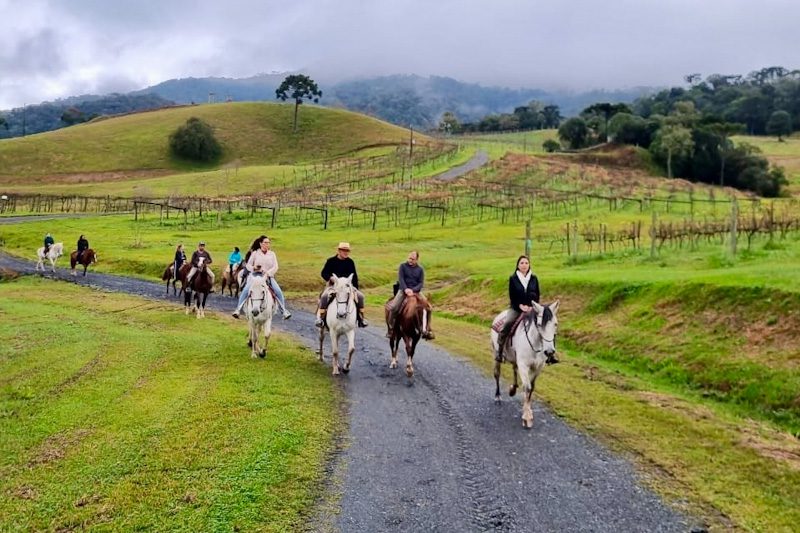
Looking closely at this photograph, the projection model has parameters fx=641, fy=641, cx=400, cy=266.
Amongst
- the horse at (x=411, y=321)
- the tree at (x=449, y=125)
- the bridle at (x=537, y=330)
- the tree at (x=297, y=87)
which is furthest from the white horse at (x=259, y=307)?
the tree at (x=449, y=125)

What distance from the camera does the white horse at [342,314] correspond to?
16.6 m

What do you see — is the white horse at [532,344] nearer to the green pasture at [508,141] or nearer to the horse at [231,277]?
the horse at [231,277]

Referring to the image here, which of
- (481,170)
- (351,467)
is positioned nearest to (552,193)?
(481,170)

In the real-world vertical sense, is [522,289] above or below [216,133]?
below

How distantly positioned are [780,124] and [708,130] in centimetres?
4855

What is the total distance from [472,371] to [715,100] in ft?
542

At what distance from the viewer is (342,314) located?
54.5 feet

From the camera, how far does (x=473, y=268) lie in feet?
129

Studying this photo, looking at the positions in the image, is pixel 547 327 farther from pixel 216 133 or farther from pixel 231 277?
pixel 216 133

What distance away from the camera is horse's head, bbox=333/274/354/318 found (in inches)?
651

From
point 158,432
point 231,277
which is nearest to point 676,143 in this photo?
point 231,277

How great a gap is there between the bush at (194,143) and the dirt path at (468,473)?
4459 inches

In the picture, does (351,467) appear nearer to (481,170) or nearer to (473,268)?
(473,268)

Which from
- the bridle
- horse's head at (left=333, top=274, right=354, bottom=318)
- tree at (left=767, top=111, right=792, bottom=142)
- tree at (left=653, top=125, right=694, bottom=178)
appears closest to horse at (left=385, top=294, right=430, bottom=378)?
horse's head at (left=333, top=274, right=354, bottom=318)
